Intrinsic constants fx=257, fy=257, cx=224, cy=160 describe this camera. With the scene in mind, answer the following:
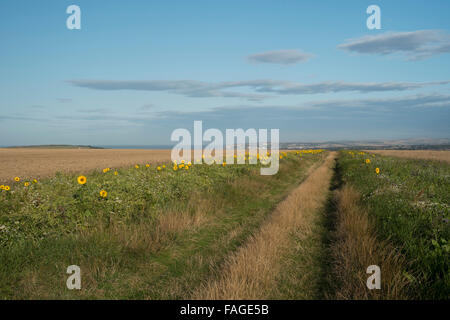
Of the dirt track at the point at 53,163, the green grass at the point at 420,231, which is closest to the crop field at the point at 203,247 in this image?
the green grass at the point at 420,231

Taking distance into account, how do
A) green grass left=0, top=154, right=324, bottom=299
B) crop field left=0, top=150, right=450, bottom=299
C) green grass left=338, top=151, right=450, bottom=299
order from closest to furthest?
green grass left=338, top=151, right=450, bottom=299, crop field left=0, top=150, right=450, bottom=299, green grass left=0, top=154, right=324, bottom=299

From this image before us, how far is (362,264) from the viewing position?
415cm

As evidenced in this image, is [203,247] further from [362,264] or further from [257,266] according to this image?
[362,264]

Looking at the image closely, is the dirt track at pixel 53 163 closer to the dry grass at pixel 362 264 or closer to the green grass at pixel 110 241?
the green grass at pixel 110 241

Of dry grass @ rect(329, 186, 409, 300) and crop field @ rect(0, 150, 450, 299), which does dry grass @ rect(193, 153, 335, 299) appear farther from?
dry grass @ rect(329, 186, 409, 300)

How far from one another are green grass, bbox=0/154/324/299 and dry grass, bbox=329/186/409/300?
2.09 m

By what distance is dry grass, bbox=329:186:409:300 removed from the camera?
3.50m

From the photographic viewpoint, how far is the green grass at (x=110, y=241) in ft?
13.3

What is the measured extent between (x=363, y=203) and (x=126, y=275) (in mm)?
6850

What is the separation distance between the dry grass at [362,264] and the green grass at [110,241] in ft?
6.85

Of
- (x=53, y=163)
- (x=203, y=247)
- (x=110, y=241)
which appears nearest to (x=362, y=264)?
(x=203, y=247)

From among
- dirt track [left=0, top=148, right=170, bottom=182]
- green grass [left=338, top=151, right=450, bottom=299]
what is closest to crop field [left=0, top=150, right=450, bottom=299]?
green grass [left=338, top=151, right=450, bottom=299]
